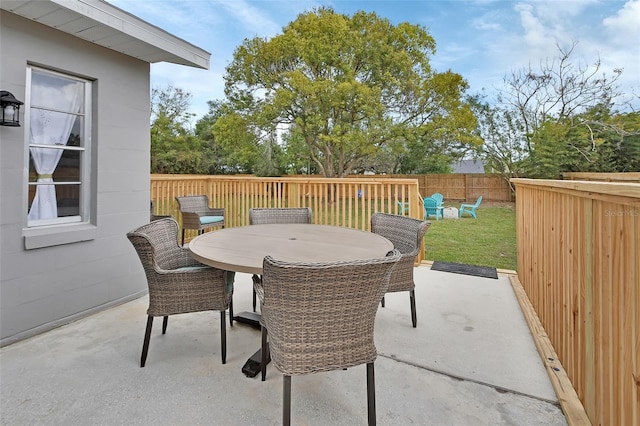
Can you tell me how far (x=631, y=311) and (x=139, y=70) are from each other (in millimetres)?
4037

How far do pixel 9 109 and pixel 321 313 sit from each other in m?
2.63

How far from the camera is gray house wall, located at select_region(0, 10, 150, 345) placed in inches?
94.0

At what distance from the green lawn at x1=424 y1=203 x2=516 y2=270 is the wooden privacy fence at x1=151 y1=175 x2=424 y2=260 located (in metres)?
1.27

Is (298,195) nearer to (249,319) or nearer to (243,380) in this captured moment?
(249,319)

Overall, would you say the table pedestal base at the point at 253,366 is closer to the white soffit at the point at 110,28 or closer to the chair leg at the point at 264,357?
the chair leg at the point at 264,357

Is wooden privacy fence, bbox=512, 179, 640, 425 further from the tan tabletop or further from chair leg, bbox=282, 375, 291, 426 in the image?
chair leg, bbox=282, 375, 291, 426

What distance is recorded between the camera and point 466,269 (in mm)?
4457

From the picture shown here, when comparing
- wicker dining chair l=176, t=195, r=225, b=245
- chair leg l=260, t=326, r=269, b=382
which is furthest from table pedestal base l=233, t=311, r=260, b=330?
wicker dining chair l=176, t=195, r=225, b=245

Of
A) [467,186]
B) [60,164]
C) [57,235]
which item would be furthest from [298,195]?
[467,186]

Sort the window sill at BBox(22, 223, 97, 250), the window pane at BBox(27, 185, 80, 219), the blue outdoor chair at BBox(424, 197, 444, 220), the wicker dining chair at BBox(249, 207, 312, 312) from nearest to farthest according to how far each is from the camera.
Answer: the window sill at BBox(22, 223, 97, 250)
the window pane at BBox(27, 185, 80, 219)
the wicker dining chair at BBox(249, 207, 312, 312)
the blue outdoor chair at BBox(424, 197, 444, 220)

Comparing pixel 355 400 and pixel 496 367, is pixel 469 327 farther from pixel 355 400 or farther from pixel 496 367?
pixel 355 400

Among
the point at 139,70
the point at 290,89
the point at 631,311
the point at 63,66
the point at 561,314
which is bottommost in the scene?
the point at 561,314

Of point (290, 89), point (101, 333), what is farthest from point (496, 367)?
point (290, 89)

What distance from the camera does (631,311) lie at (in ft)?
3.93
